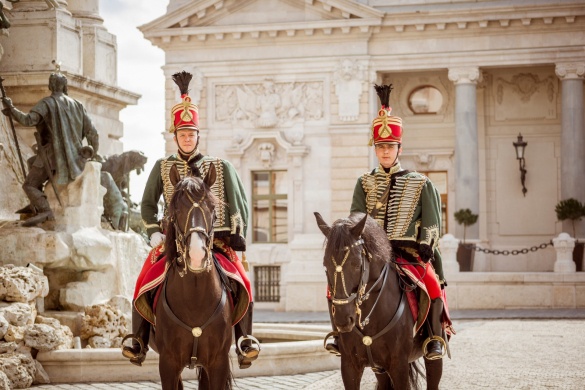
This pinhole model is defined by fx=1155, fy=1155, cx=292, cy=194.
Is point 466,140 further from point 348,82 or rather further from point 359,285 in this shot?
point 359,285

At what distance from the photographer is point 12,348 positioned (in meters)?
11.0

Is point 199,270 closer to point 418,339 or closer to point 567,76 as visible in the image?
point 418,339

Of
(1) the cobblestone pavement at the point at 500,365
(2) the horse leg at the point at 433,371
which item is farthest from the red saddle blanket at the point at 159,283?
(1) the cobblestone pavement at the point at 500,365

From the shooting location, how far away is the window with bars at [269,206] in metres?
36.4

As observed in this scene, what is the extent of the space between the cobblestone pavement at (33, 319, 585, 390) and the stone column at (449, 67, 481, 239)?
13730mm

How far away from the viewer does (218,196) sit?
8.05 meters

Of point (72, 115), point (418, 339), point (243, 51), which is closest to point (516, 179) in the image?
point (243, 51)

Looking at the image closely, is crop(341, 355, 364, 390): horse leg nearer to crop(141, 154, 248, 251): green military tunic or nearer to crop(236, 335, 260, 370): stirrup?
crop(236, 335, 260, 370): stirrup

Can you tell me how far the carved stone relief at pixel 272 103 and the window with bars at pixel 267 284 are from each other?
4.57 m

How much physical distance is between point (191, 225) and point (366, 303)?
1.42 meters

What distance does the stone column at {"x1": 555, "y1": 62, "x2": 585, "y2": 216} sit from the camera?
34969 millimetres

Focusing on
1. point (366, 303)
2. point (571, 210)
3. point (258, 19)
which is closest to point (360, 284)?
point (366, 303)

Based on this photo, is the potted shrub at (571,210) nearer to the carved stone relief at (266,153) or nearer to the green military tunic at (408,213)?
the carved stone relief at (266,153)

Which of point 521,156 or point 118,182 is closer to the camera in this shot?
point 118,182
